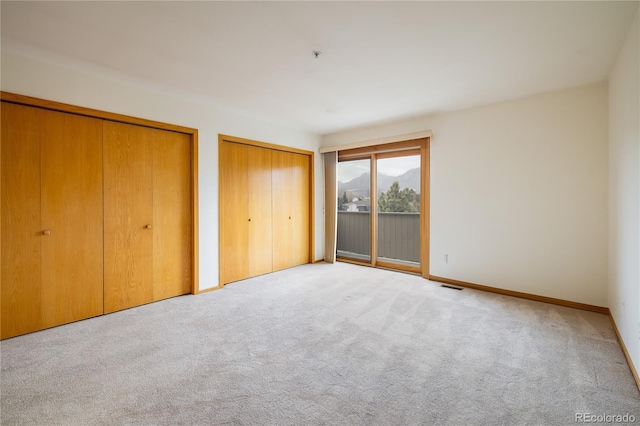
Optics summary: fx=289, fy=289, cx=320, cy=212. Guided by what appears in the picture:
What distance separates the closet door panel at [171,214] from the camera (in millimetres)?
3484

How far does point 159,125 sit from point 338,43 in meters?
2.35

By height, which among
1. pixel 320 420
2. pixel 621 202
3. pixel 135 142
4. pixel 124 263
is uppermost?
pixel 135 142

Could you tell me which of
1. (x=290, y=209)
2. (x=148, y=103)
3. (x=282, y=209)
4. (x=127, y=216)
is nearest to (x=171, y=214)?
(x=127, y=216)

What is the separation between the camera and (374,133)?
16.3ft

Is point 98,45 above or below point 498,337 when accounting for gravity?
above

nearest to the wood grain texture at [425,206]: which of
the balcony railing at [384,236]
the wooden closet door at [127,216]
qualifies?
the balcony railing at [384,236]

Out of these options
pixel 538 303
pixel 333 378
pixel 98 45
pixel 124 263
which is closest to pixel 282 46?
pixel 98 45

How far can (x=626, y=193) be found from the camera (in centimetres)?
235

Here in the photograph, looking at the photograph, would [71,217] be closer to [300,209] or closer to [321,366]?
[321,366]

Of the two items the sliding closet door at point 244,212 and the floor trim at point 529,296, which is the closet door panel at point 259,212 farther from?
the floor trim at point 529,296

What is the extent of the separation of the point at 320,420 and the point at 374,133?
14.1ft

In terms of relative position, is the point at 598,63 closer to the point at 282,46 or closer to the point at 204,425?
the point at 282,46

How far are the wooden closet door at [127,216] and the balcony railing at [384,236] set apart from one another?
354cm

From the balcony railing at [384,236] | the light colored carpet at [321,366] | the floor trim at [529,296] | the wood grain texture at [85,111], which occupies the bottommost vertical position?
the light colored carpet at [321,366]
